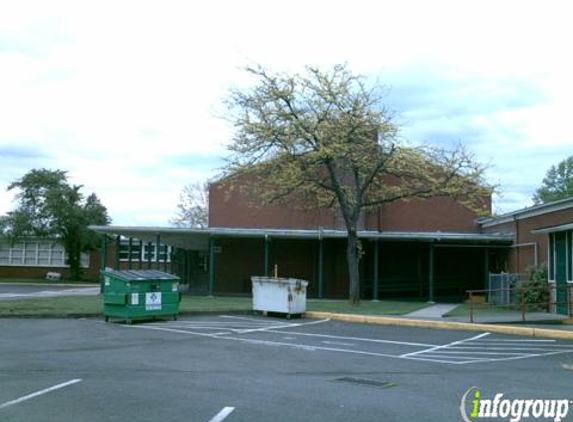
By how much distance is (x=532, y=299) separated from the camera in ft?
76.2

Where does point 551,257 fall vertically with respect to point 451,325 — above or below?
above

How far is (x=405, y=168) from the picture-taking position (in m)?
24.7

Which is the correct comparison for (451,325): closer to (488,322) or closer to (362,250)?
(488,322)

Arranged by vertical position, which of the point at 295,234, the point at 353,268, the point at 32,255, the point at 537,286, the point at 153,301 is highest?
the point at 295,234

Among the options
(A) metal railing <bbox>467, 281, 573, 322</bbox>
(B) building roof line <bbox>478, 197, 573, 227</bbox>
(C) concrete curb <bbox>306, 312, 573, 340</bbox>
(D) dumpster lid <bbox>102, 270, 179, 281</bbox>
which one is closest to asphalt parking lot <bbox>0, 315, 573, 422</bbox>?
(C) concrete curb <bbox>306, 312, 573, 340</bbox>

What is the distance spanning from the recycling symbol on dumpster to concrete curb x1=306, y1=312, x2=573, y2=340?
496 centimetres

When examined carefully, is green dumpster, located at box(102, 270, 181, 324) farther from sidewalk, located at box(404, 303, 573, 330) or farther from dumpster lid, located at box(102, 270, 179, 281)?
sidewalk, located at box(404, 303, 573, 330)

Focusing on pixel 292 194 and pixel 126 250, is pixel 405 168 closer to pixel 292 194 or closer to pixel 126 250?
pixel 292 194

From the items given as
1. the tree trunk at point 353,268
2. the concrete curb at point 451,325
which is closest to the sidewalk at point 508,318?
the concrete curb at point 451,325

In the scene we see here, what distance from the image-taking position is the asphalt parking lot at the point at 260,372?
24.8 feet

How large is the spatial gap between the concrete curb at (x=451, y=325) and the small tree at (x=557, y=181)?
68.6 m

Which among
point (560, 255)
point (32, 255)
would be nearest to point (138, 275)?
point (560, 255)

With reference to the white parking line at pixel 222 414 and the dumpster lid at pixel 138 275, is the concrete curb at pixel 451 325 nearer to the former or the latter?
the dumpster lid at pixel 138 275

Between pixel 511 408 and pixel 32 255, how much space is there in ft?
161
